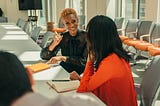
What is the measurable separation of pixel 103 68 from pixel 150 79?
0.33m

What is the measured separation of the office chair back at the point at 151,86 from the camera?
5.69 feet

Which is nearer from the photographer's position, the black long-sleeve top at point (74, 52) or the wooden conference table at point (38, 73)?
the wooden conference table at point (38, 73)

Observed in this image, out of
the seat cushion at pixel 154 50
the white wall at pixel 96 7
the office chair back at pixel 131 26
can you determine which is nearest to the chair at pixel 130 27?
the office chair back at pixel 131 26

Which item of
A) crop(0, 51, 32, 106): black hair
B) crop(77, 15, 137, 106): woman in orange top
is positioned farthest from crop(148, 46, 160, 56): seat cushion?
crop(0, 51, 32, 106): black hair

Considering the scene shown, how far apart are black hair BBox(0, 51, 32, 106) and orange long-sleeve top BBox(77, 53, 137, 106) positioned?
1.23 meters

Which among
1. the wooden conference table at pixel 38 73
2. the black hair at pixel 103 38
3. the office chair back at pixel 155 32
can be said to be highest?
the black hair at pixel 103 38

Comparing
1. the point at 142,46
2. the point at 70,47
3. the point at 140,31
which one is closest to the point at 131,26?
the point at 140,31

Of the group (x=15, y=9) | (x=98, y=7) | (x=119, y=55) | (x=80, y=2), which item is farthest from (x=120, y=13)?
(x=119, y=55)

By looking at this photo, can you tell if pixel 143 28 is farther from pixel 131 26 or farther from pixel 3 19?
pixel 3 19

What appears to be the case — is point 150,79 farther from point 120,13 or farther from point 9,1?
point 9,1

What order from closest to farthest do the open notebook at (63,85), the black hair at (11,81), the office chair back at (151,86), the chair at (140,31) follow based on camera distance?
the black hair at (11,81) → the office chair back at (151,86) → the open notebook at (63,85) → the chair at (140,31)

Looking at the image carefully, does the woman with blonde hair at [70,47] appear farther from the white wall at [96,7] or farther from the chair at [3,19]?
the chair at [3,19]

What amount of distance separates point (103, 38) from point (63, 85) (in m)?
0.44

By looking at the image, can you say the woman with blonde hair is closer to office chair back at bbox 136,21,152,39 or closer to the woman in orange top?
the woman in orange top
